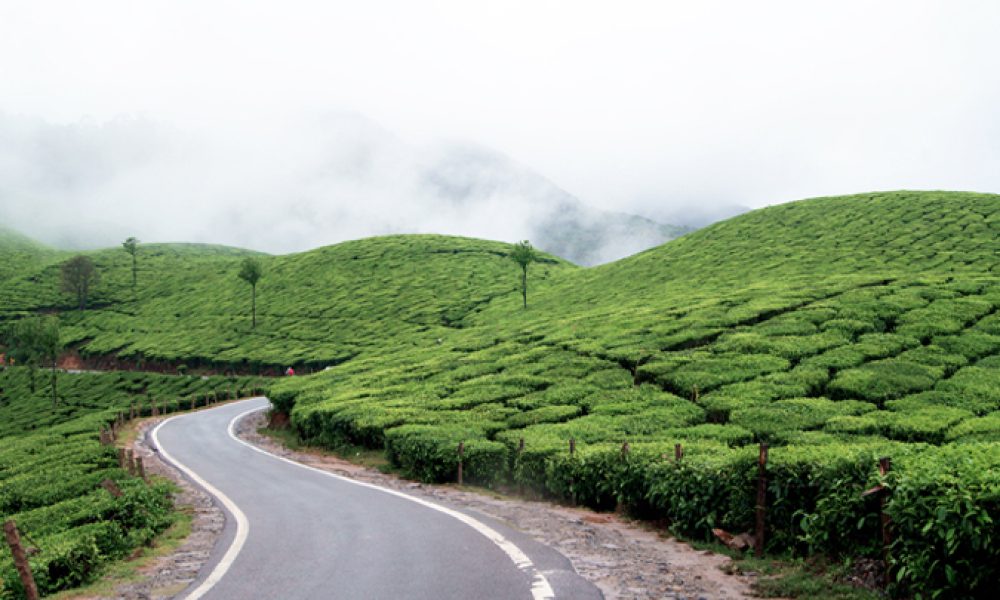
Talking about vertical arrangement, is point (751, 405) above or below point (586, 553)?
above

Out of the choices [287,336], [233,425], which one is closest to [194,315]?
[287,336]

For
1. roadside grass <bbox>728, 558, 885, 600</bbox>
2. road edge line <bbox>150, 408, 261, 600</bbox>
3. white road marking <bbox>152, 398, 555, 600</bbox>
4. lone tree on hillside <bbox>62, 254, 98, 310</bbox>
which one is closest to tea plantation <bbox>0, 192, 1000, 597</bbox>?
roadside grass <bbox>728, 558, 885, 600</bbox>

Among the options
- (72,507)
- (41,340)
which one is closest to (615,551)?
(72,507)

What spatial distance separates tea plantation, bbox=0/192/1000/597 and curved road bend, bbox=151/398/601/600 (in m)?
3.35

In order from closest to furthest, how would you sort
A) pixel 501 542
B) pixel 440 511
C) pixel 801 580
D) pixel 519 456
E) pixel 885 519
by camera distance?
pixel 885 519 < pixel 801 580 < pixel 501 542 < pixel 440 511 < pixel 519 456

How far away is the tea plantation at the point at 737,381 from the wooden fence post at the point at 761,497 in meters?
0.18

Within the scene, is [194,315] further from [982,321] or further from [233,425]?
[982,321]

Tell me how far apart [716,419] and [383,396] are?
664 inches

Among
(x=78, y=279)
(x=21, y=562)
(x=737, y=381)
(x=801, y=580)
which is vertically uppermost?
(x=78, y=279)

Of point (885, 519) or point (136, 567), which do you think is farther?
point (136, 567)

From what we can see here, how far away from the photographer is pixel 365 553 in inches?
411

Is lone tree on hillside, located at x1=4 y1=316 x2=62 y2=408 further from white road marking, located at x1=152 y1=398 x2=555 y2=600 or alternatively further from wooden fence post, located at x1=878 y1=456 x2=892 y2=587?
wooden fence post, located at x1=878 y1=456 x2=892 y2=587

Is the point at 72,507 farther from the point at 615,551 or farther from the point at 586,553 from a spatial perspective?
the point at 615,551

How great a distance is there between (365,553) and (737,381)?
785 inches
